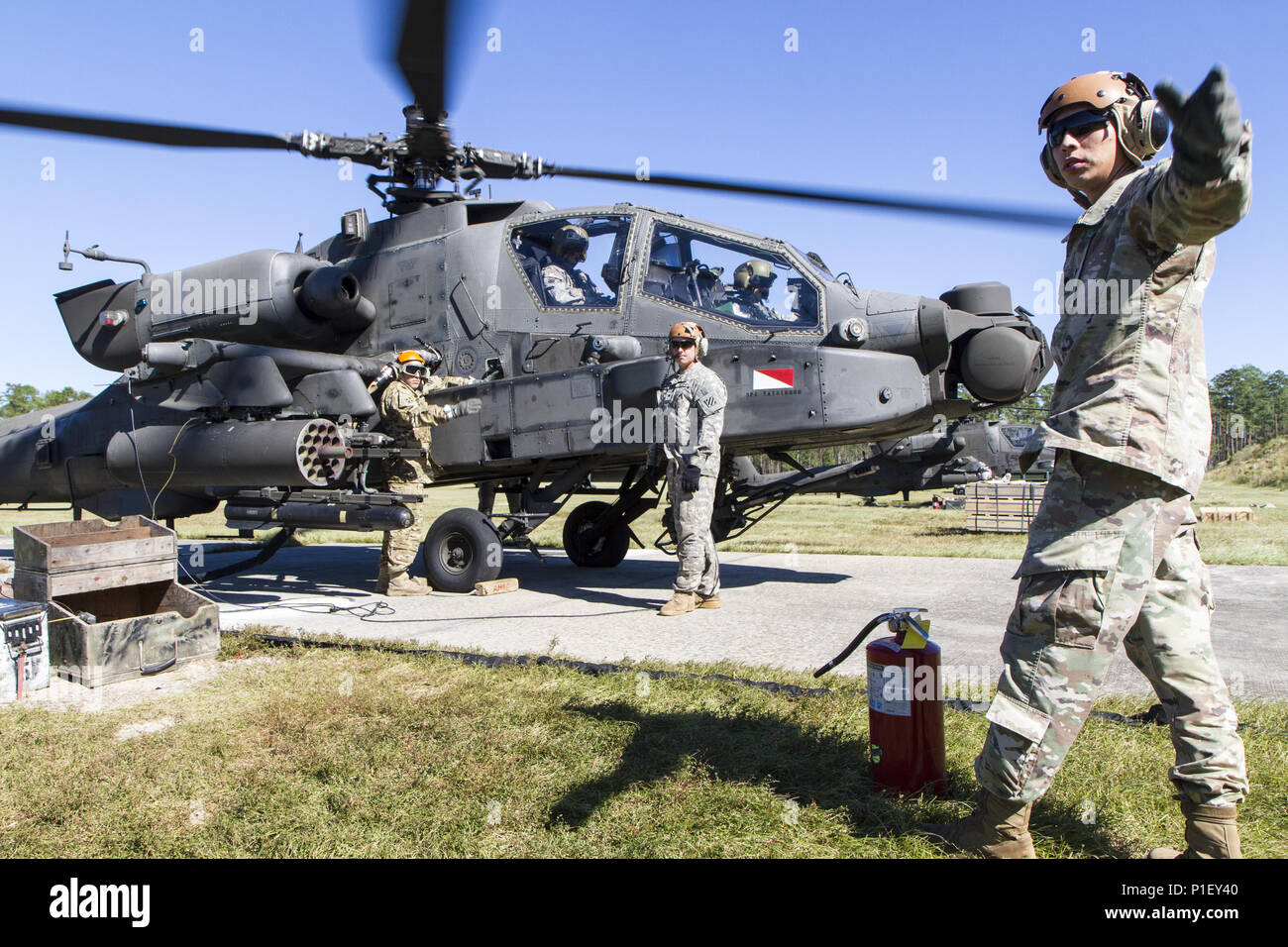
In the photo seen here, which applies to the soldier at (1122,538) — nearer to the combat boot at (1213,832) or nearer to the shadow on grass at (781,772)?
the combat boot at (1213,832)

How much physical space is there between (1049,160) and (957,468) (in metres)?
14.8

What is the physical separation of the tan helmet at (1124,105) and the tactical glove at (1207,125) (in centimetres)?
60

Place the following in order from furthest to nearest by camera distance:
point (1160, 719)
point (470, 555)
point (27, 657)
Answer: point (470, 555) < point (27, 657) < point (1160, 719)

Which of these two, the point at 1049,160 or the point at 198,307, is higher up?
the point at 198,307

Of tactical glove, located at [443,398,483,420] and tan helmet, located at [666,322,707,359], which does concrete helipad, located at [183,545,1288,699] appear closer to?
tactical glove, located at [443,398,483,420]

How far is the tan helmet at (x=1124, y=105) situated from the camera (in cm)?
245

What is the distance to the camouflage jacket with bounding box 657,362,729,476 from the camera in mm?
6473

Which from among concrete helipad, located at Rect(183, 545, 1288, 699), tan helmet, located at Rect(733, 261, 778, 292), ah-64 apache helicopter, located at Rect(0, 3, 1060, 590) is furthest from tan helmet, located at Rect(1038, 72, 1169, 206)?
tan helmet, located at Rect(733, 261, 778, 292)

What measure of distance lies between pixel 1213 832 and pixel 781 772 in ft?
4.12
